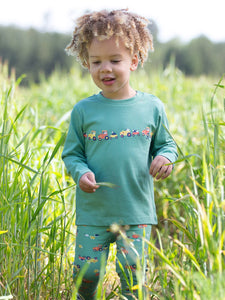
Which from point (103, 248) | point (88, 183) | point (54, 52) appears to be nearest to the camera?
point (88, 183)

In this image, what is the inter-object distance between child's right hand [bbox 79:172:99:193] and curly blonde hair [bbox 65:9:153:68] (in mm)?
528

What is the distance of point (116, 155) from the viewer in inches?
63.7

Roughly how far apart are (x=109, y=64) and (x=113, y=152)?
0.34 m

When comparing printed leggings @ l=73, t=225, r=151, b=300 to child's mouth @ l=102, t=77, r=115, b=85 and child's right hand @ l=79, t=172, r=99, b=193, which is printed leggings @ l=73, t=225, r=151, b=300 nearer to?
child's right hand @ l=79, t=172, r=99, b=193

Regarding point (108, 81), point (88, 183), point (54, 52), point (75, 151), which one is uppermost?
point (54, 52)

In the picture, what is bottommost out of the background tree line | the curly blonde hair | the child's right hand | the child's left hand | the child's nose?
the child's right hand

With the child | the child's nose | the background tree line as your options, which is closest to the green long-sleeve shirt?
the child

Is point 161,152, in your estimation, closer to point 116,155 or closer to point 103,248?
point 116,155

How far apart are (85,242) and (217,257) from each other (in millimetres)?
682

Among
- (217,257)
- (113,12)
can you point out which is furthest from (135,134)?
(217,257)

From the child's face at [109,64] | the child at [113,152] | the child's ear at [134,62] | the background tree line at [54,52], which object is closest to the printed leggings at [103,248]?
the child at [113,152]

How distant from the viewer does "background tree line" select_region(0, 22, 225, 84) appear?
21.5 metres

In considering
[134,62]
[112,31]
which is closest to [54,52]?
[134,62]

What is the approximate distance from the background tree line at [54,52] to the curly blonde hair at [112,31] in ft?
63.6
